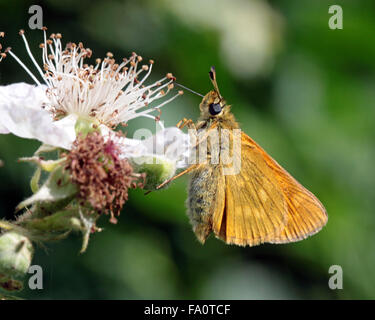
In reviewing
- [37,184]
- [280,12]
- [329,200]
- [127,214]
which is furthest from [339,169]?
[37,184]

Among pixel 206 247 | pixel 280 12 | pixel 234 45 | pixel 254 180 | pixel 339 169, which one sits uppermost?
pixel 280 12

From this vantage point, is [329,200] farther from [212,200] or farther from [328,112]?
[212,200]

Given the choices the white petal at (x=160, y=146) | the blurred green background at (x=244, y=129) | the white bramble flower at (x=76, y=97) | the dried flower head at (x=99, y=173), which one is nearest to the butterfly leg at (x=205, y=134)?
the white bramble flower at (x=76, y=97)

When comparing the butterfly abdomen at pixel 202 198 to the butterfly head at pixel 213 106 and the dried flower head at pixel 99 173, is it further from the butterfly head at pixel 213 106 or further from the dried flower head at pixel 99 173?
the dried flower head at pixel 99 173

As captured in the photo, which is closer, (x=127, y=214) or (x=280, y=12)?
(x=127, y=214)

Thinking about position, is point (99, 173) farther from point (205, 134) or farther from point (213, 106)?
point (213, 106)

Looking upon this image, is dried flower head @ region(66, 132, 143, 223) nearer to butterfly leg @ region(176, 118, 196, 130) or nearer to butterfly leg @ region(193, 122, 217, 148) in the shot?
butterfly leg @ region(176, 118, 196, 130)
